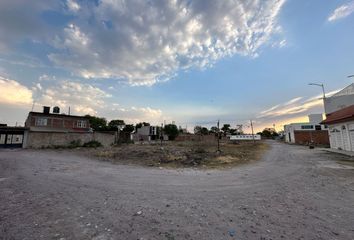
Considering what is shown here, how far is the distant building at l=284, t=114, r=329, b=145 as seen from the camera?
44.2 meters

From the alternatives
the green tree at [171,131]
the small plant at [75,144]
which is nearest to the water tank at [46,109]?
the small plant at [75,144]

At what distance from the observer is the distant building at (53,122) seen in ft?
114

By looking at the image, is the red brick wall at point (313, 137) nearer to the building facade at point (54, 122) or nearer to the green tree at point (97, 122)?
the building facade at point (54, 122)

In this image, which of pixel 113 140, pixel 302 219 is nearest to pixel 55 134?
pixel 113 140

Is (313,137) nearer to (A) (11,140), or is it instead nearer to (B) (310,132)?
(B) (310,132)

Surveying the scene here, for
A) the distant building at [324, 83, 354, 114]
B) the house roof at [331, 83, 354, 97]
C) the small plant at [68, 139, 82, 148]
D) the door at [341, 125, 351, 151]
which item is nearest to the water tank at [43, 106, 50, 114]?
the small plant at [68, 139, 82, 148]

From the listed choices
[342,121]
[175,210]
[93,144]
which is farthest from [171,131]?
[175,210]

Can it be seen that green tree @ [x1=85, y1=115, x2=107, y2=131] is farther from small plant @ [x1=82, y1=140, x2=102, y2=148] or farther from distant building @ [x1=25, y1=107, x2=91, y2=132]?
small plant @ [x1=82, y1=140, x2=102, y2=148]

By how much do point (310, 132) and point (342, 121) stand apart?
93.6 feet

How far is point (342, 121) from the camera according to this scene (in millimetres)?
20812

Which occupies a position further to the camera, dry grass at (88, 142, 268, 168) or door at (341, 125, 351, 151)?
door at (341, 125, 351, 151)

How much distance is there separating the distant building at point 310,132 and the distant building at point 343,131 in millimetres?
20917

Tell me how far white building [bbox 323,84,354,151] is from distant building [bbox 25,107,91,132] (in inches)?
1708

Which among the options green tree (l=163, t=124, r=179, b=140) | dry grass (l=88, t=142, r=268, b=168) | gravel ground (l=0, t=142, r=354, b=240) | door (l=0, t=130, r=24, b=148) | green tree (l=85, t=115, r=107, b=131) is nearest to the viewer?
gravel ground (l=0, t=142, r=354, b=240)
